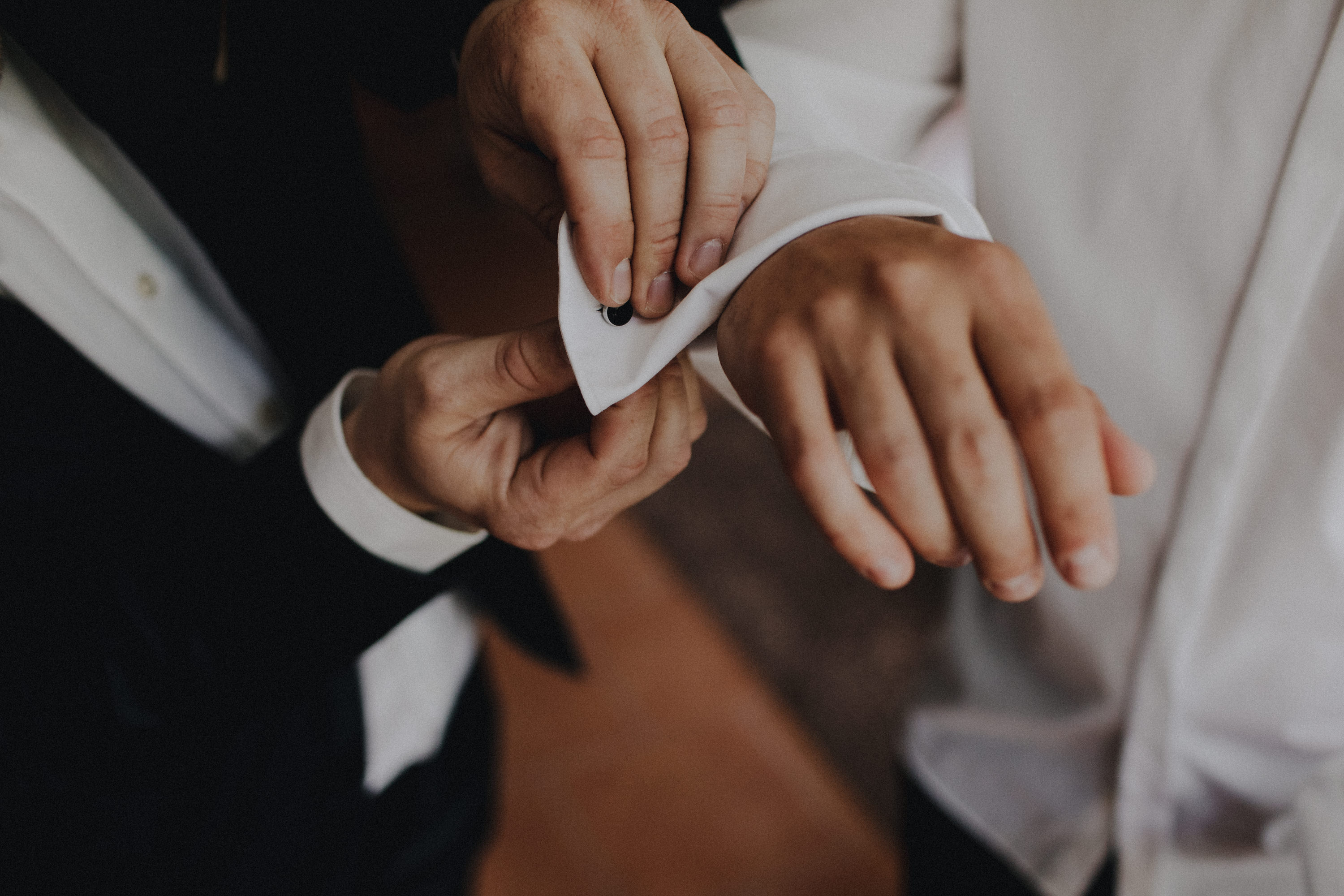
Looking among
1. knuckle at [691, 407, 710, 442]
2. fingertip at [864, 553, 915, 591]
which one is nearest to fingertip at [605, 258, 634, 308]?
knuckle at [691, 407, 710, 442]

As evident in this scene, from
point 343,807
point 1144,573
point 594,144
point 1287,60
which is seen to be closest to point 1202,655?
point 1144,573

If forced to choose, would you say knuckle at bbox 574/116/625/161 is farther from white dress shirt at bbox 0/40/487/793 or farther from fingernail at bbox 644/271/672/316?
white dress shirt at bbox 0/40/487/793

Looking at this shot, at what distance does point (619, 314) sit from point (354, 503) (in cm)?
26

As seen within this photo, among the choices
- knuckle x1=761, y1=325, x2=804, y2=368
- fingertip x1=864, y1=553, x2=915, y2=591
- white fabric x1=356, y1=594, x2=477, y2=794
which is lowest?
white fabric x1=356, y1=594, x2=477, y2=794

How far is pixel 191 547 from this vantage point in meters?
0.58

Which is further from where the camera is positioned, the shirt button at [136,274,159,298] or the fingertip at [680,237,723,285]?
the shirt button at [136,274,159,298]

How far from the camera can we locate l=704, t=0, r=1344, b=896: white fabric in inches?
17.3

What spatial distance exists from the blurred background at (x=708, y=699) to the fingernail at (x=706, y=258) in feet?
2.55

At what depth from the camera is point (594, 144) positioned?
387mm

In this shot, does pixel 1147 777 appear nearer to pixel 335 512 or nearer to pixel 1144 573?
pixel 1144 573

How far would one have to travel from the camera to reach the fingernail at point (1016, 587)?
285mm

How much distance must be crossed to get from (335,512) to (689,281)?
0.33 metres

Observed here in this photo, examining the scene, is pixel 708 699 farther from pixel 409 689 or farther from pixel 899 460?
pixel 899 460

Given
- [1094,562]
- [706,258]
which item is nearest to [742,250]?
[706,258]
